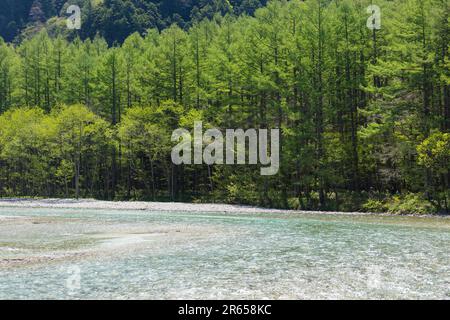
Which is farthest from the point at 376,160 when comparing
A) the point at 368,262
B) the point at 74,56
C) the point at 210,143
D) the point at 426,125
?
the point at 74,56

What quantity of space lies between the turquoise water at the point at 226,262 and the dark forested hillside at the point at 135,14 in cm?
12186

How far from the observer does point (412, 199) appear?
1454 inches

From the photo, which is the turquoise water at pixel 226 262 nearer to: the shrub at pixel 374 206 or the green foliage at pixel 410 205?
the green foliage at pixel 410 205

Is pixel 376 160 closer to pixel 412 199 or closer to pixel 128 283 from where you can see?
pixel 412 199

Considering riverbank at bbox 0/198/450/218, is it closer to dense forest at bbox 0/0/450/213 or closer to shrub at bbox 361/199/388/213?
shrub at bbox 361/199/388/213

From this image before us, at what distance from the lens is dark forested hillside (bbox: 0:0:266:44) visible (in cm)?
14738

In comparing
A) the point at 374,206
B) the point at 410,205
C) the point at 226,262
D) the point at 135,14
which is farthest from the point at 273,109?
the point at 135,14

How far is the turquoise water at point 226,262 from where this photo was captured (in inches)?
488

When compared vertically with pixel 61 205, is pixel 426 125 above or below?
above

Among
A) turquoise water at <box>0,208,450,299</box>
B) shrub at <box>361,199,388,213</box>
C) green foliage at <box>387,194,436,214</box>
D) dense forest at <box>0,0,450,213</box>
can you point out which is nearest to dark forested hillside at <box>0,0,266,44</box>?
dense forest at <box>0,0,450,213</box>

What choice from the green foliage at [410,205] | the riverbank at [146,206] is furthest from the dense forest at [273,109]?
the riverbank at [146,206]

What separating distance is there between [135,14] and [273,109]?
114 metres

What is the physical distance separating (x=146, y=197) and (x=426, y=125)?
1279 inches

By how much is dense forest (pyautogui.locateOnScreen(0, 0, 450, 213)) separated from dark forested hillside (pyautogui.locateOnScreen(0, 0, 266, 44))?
252 feet
